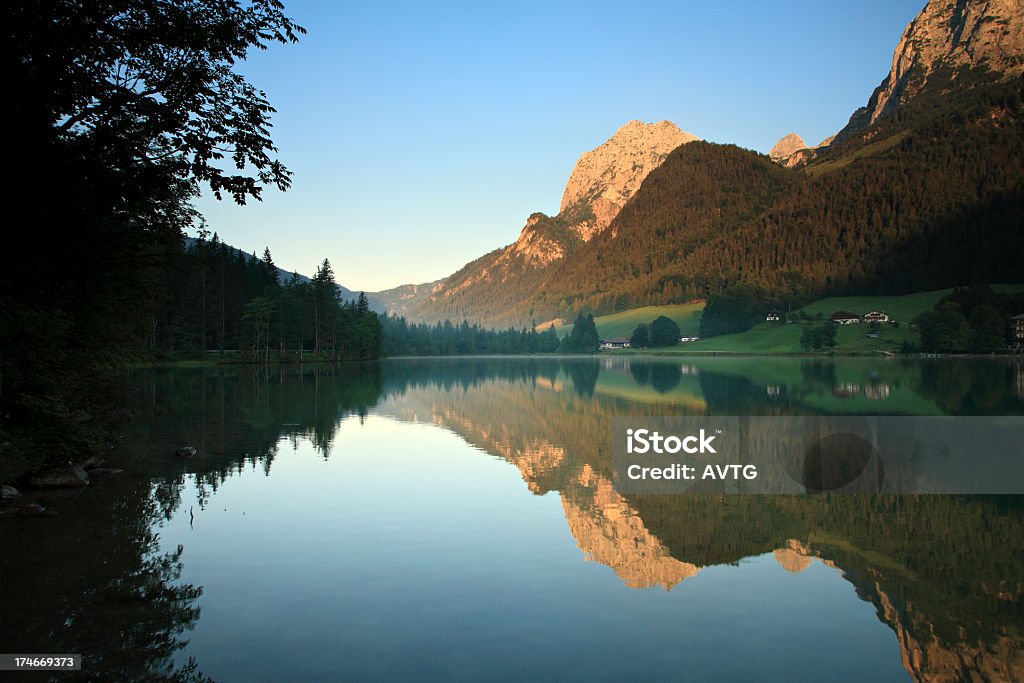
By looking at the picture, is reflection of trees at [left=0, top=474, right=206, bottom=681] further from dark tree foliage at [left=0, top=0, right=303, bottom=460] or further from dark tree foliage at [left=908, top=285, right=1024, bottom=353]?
dark tree foliage at [left=908, top=285, right=1024, bottom=353]

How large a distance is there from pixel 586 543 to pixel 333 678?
8480mm

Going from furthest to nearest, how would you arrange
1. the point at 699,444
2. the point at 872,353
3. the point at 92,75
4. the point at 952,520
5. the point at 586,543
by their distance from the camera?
A: the point at 872,353 → the point at 699,444 → the point at 952,520 → the point at 586,543 → the point at 92,75

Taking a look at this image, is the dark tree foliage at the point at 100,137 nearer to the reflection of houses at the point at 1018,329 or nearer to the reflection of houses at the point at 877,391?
the reflection of houses at the point at 877,391

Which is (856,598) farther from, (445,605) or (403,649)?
(403,649)

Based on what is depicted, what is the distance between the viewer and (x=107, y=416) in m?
29.1

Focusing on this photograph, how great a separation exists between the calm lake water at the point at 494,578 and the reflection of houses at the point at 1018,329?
193 meters

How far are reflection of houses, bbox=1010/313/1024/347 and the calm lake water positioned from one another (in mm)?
193279

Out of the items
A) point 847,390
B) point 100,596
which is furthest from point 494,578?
point 847,390

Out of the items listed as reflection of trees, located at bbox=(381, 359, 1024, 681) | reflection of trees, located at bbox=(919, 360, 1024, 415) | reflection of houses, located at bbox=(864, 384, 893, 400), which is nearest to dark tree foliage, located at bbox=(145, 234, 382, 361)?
reflection of houses, located at bbox=(864, 384, 893, 400)

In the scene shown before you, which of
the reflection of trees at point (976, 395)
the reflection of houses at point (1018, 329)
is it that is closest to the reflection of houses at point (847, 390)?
the reflection of trees at point (976, 395)

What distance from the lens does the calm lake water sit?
36.2 ft

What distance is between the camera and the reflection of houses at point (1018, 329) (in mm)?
182663

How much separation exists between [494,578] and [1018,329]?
20996cm

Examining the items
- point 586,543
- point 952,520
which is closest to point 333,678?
point 586,543
